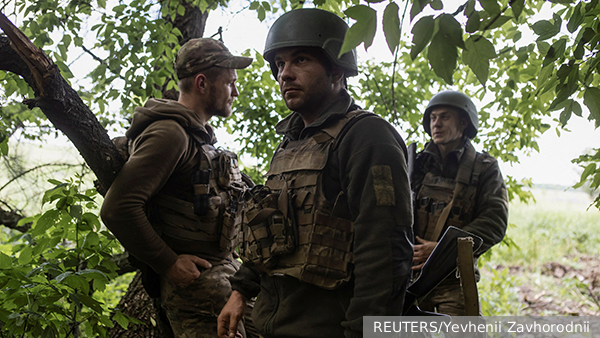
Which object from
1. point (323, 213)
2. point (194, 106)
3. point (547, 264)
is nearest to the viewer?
point (323, 213)

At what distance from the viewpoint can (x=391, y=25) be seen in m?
0.94

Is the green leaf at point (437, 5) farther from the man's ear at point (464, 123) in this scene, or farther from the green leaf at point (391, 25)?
the man's ear at point (464, 123)

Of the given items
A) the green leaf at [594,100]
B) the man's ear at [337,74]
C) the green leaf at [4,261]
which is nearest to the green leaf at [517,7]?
the green leaf at [594,100]

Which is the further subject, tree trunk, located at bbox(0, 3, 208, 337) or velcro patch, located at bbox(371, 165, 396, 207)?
tree trunk, located at bbox(0, 3, 208, 337)

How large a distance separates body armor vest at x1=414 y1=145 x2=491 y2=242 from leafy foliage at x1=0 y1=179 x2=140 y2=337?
7.26ft

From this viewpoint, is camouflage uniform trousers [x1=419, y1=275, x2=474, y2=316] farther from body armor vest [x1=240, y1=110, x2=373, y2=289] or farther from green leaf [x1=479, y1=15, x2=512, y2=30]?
green leaf [x1=479, y1=15, x2=512, y2=30]

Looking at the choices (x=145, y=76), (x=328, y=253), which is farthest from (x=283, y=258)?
(x=145, y=76)

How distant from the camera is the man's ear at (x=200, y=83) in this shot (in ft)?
8.53

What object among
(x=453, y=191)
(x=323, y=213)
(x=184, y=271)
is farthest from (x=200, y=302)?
(x=453, y=191)

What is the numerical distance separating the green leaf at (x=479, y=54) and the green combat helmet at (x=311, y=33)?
784 millimetres

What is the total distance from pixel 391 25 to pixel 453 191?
2.53 metres

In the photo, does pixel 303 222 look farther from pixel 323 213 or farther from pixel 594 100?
pixel 594 100

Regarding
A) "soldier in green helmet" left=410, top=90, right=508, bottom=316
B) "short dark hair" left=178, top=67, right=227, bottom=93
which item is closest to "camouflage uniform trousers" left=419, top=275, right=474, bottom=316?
"soldier in green helmet" left=410, top=90, right=508, bottom=316

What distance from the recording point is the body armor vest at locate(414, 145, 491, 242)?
10.2ft
